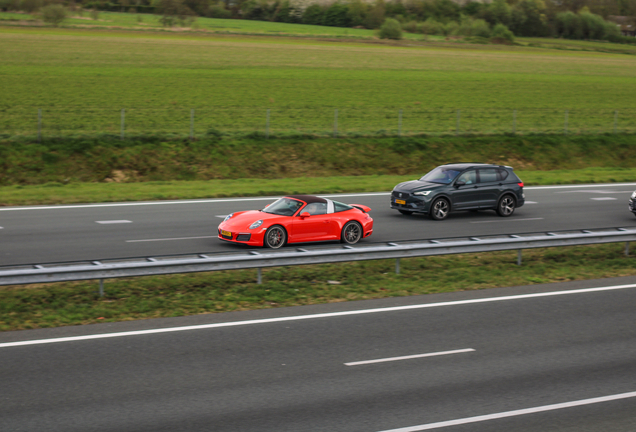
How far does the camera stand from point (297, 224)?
15633 millimetres

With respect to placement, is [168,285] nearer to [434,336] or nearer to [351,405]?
[434,336]

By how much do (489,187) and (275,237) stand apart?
8515 mm

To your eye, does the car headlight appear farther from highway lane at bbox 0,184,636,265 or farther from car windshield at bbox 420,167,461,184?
car windshield at bbox 420,167,461,184

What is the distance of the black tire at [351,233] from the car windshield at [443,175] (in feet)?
16.9

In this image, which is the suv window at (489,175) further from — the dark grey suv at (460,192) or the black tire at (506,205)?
the black tire at (506,205)

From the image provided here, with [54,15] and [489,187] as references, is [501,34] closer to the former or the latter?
[54,15]

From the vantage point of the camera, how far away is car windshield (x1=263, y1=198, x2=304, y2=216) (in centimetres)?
1580

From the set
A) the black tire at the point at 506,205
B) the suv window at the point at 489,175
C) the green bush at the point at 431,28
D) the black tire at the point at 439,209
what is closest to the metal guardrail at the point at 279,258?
the black tire at the point at 439,209

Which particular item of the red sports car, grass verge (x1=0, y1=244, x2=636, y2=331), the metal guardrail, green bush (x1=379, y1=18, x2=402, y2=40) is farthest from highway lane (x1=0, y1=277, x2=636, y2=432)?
green bush (x1=379, y1=18, x2=402, y2=40)

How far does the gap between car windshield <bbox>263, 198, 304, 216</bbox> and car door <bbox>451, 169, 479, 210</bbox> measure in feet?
20.3

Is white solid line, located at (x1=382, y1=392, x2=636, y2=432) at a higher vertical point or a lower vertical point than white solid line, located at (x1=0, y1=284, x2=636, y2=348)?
higher

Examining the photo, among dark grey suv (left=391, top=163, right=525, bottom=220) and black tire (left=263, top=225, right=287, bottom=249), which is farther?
dark grey suv (left=391, top=163, right=525, bottom=220)

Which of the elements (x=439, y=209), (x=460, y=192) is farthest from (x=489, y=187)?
(x=439, y=209)

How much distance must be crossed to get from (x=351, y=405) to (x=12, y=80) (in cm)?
4249
